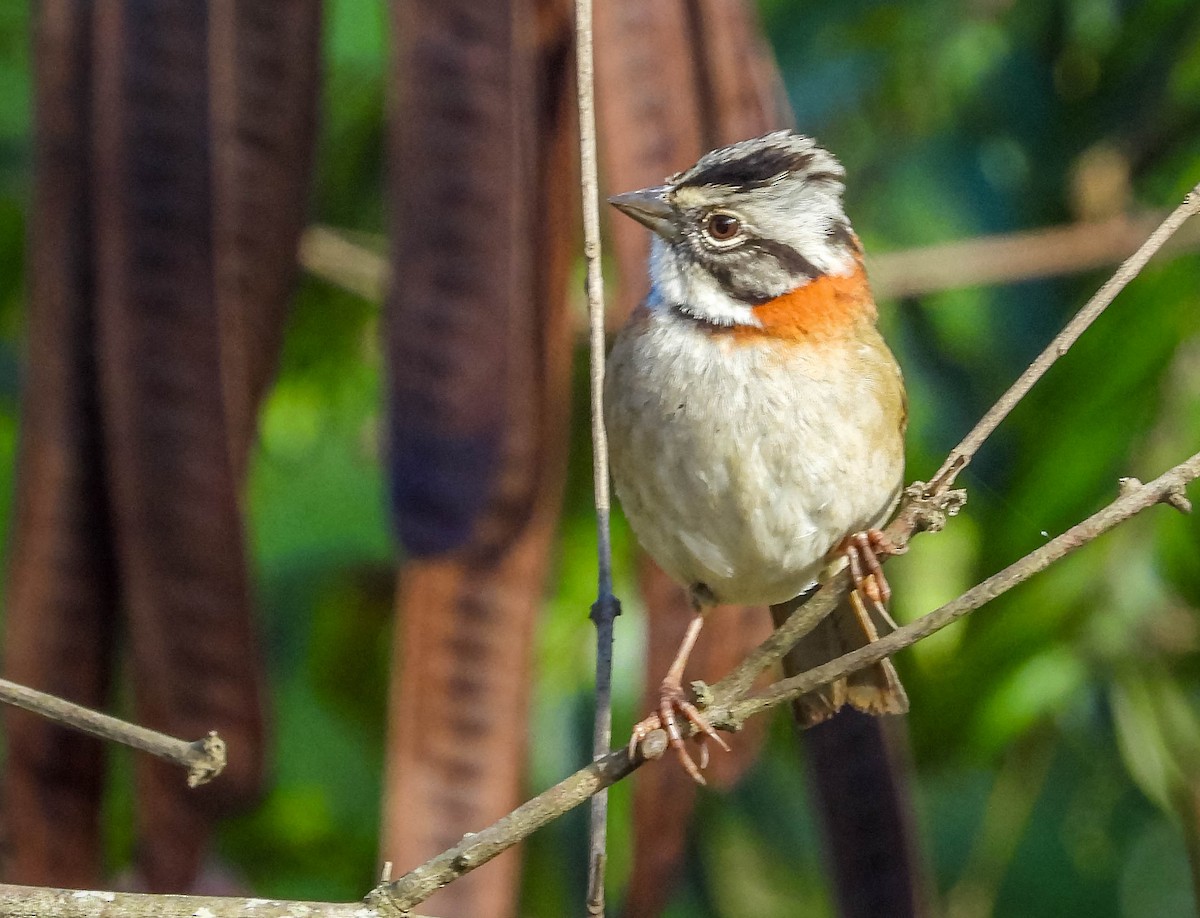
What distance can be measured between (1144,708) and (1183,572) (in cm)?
31

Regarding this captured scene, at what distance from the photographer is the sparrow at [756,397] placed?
2475 millimetres

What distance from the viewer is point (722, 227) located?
8.49 ft

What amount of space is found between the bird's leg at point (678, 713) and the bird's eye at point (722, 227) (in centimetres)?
60

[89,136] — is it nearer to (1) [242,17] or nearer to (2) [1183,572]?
(1) [242,17]

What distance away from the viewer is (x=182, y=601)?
233 cm

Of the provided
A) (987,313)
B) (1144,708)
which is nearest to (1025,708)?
(1144,708)

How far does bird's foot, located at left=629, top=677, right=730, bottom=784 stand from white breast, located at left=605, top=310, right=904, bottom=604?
214 mm

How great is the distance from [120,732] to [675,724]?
931mm

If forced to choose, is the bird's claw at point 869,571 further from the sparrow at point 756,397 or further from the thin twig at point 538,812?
the thin twig at point 538,812

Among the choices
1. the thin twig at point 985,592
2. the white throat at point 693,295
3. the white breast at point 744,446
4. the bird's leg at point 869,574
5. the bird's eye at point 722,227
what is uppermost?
the bird's eye at point 722,227

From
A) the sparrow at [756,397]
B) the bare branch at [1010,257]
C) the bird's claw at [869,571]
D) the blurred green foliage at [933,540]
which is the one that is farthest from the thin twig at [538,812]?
the bare branch at [1010,257]

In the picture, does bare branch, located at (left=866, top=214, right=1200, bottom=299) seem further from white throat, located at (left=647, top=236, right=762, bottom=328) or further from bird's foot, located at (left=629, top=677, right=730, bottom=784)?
bird's foot, located at (left=629, top=677, right=730, bottom=784)

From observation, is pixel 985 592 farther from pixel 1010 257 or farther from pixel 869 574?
pixel 1010 257

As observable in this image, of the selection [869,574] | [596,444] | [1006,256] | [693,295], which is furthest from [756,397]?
[1006,256]
